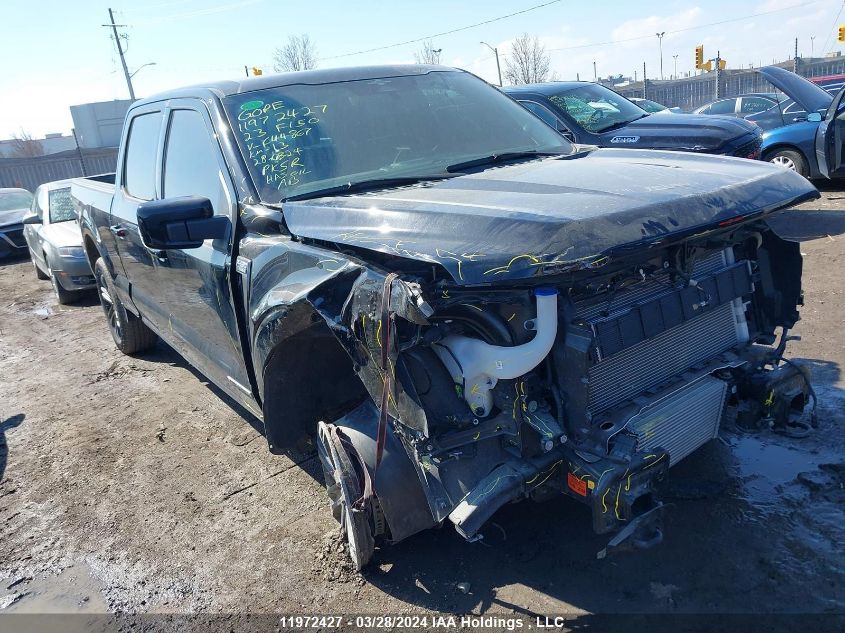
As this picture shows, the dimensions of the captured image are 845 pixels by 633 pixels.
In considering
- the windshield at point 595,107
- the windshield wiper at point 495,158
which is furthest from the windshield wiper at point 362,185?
the windshield at point 595,107

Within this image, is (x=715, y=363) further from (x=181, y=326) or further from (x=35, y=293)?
(x=35, y=293)

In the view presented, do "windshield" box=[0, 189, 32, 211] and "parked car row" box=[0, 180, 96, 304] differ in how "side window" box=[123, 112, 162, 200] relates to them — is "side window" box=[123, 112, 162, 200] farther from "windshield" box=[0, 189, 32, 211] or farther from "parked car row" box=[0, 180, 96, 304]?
"windshield" box=[0, 189, 32, 211]

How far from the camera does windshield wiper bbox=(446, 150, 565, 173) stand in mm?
3275

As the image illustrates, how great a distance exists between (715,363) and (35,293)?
34.3ft

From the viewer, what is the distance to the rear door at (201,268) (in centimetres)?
330

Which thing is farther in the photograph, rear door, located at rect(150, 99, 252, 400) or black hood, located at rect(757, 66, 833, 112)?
black hood, located at rect(757, 66, 833, 112)

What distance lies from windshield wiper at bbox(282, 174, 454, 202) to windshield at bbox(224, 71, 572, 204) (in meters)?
Result: 0.03

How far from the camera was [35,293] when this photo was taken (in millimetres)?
10430

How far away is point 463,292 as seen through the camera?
2252 mm

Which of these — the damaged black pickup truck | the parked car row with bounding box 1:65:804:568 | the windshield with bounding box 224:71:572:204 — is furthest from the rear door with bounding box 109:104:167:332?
the windshield with bounding box 224:71:572:204

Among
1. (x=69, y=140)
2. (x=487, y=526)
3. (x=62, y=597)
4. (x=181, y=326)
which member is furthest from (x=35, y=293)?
(x=69, y=140)

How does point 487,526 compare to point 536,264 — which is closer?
point 536,264

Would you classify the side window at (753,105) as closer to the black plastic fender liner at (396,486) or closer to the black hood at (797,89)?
the black hood at (797,89)

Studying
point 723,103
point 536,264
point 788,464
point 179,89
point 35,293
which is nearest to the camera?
point 536,264
